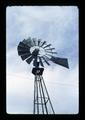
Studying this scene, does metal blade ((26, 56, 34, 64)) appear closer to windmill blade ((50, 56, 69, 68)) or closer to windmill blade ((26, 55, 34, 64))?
windmill blade ((26, 55, 34, 64))

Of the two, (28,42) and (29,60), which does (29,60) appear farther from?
(28,42)

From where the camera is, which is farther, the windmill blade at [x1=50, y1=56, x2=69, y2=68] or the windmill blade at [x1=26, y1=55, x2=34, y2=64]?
the windmill blade at [x1=26, y1=55, x2=34, y2=64]

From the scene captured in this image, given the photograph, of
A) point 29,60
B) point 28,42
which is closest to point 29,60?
point 29,60

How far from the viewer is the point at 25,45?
3.17 meters

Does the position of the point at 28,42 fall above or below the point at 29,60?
above

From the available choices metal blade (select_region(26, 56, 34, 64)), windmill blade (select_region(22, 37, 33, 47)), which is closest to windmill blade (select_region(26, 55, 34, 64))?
metal blade (select_region(26, 56, 34, 64))

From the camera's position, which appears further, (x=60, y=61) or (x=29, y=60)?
(x=29, y=60)

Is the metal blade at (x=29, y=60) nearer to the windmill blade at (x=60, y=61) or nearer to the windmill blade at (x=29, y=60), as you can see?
the windmill blade at (x=29, y=60)

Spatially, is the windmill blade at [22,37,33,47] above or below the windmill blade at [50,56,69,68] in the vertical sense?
above

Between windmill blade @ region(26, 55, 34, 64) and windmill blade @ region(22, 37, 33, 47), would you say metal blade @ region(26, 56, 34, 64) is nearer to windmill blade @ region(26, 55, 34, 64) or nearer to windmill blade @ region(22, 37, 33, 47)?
windmill blade @ region(26, 55, 34, 64)
